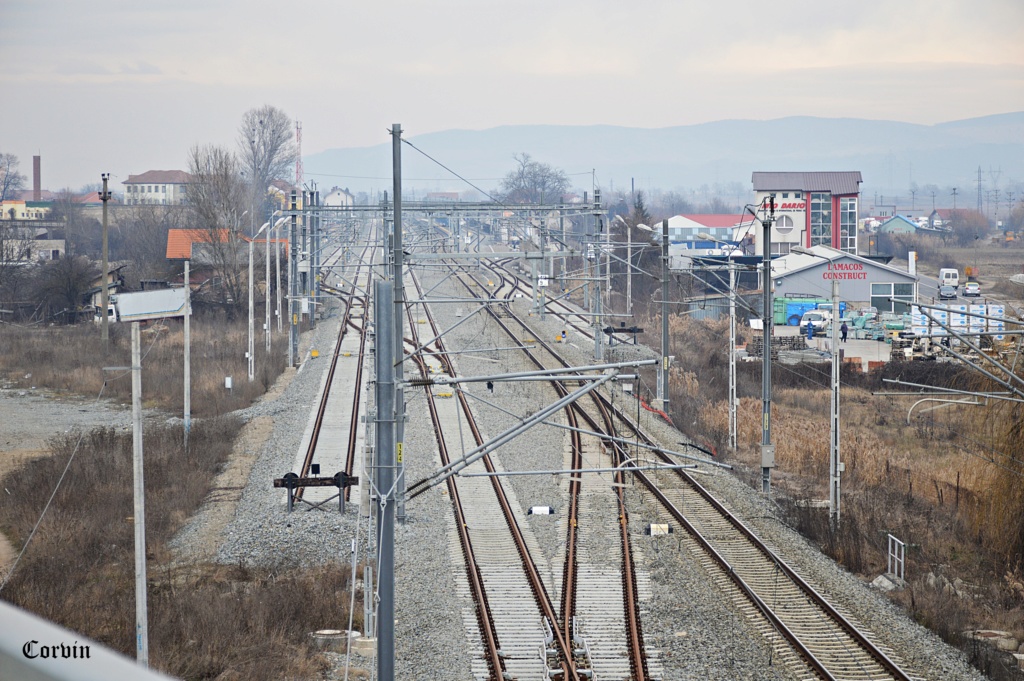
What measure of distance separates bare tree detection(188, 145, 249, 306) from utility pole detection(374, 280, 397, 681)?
116ft

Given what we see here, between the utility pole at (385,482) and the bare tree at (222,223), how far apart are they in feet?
116

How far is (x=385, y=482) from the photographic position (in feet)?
26.9

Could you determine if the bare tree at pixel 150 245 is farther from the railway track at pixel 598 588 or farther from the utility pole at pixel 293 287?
the railway track at pixel 598 588

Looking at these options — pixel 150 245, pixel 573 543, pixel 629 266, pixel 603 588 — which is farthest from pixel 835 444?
pixel 150 245

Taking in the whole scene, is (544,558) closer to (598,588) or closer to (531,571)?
(531,571)

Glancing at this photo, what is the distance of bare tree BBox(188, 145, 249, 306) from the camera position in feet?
140

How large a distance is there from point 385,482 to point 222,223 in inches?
1480

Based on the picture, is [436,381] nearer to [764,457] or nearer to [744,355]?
[764,457]

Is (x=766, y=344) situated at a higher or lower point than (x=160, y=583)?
higher

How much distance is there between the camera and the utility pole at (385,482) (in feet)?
26.1

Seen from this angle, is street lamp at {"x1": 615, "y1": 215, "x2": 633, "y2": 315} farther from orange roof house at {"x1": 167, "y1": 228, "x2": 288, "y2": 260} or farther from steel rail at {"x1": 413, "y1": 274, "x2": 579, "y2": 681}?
orange roof house at {"x1": 167, "y1": 228, "x2": 288, "y2": 260}

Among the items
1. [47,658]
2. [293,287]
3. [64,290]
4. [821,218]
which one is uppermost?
[821,218]

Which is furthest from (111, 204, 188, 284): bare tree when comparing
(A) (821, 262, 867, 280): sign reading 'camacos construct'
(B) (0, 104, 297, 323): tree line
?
(A) (821, 262, 867, 280): sign reading 'camacos construct'

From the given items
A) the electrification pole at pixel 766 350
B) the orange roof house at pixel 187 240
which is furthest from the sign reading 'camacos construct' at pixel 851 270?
the electrification pole at pixel 766 350
